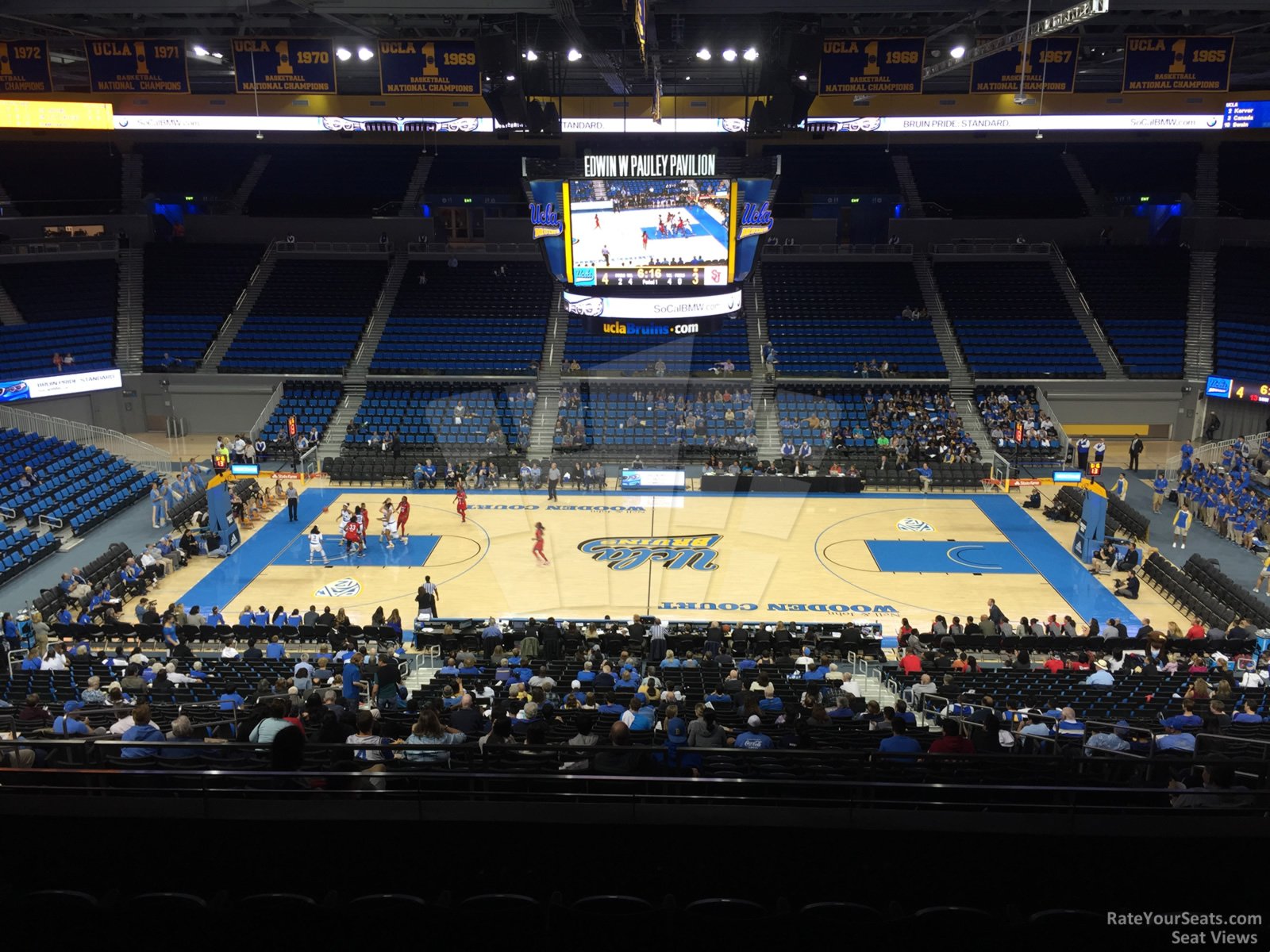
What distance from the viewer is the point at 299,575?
25.9 metres

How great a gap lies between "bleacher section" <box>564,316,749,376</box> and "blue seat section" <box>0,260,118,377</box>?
19.4m

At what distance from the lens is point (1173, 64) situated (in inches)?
884

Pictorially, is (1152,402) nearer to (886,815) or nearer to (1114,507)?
(1114,507)

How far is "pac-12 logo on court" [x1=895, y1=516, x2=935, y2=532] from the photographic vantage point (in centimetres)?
2966

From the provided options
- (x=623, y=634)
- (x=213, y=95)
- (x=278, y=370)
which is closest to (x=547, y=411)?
(x=278, y=370)

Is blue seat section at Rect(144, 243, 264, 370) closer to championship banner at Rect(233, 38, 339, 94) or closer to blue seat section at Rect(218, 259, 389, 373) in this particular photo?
blue seat section at Rect(218, 259, 389, 373)

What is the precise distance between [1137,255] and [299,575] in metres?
38.8

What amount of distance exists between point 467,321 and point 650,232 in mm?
20988

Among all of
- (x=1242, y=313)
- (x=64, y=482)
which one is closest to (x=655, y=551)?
(x=64, y=482)

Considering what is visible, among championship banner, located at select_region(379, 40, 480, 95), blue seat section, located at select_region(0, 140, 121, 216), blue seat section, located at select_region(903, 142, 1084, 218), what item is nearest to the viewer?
championship banner, located at select_region(379, 40, 480, 95)

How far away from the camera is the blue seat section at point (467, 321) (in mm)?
40625

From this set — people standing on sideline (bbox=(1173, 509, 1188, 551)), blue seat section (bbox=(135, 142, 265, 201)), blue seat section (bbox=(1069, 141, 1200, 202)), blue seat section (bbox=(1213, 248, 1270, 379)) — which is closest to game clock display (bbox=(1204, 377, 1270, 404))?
blue seat section (bbox=(1213, 248, 1270, 379))

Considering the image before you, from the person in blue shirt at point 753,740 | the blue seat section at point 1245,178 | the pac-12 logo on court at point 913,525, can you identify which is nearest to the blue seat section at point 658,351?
the pac-12 logo on court at point 913,525

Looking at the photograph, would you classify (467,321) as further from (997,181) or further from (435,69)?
(997,181)
